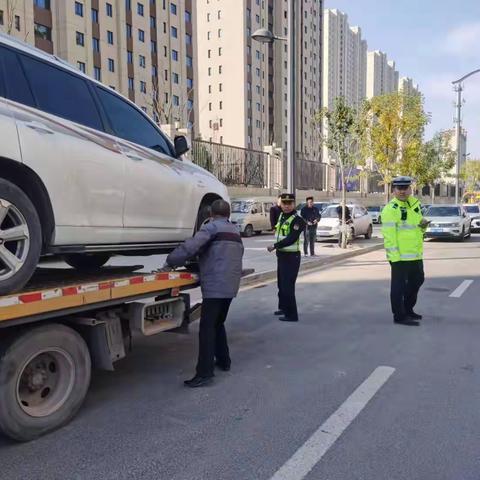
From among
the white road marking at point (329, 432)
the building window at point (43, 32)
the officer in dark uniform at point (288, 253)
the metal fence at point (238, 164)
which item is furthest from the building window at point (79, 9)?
the white road marking at point (329, 432)

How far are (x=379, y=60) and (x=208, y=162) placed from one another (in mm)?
156670

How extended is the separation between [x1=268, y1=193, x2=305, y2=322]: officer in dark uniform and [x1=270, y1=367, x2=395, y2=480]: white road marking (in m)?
2.49

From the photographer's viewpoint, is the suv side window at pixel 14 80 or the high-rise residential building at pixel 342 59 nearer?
the suv side window at pixel 14 80

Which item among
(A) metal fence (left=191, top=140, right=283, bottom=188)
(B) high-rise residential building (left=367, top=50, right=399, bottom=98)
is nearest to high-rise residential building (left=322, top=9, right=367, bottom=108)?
(B) high-rise residential building (left=367, top=50, right=399, bottom=98)

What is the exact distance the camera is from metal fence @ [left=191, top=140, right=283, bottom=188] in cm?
2917

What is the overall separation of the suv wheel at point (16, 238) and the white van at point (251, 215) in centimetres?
1991

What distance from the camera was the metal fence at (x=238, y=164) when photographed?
2917 centimetres

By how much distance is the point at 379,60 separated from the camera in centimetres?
16975

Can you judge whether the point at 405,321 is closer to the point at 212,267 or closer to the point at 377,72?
the point at 212,267

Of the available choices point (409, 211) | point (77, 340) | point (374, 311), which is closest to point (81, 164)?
point (77, 340)

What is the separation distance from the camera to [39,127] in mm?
3766

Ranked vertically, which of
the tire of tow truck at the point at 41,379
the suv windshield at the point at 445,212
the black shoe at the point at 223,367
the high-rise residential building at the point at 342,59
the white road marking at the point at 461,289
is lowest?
the white road marking at the point at 461,289

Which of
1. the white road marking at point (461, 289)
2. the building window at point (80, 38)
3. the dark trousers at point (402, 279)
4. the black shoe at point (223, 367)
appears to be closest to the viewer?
the black shoe at point (223, 367)

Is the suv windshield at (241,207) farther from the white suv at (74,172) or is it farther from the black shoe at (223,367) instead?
the black shoe at (223,367)
